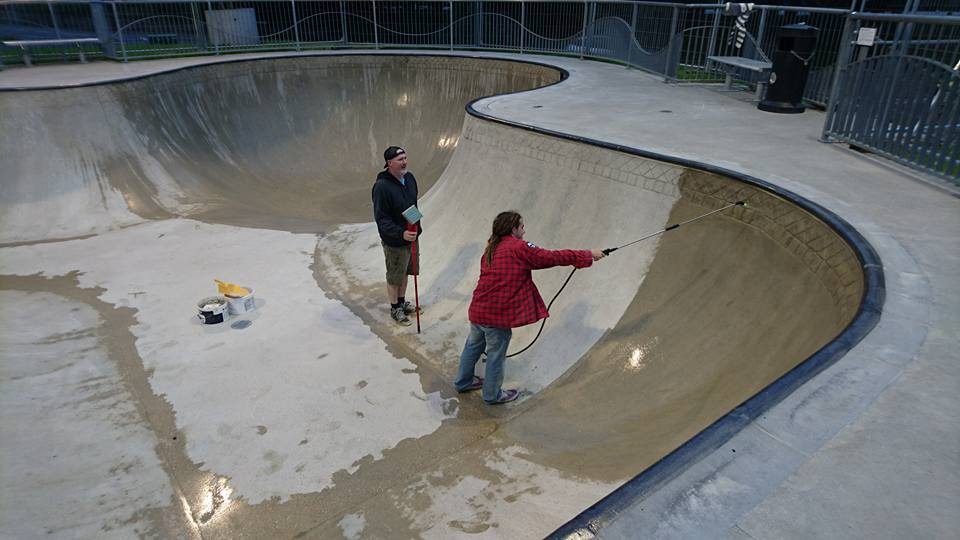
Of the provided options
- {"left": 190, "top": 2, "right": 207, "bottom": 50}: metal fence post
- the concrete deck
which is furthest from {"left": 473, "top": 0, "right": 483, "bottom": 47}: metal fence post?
the concrete deck

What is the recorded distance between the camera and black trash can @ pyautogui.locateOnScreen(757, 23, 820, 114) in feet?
27.0

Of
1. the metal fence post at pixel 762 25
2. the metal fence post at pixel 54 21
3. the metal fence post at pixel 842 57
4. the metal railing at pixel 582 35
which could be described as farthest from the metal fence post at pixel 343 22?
the metal fence post at pixel 842 57

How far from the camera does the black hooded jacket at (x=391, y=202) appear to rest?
566 cm

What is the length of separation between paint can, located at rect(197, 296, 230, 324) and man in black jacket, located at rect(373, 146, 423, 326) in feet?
7.01

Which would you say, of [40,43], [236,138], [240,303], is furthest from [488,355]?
[40,43]

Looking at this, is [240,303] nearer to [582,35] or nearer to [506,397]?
[506,397]

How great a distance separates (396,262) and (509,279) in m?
2.41

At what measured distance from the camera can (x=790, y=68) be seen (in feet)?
28.0

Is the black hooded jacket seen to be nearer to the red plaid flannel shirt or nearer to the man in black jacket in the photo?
the man in black jacket

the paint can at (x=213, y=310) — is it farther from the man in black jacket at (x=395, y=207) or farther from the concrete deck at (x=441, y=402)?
the man in black jacket at (x=395, y=207)

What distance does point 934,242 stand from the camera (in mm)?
4012

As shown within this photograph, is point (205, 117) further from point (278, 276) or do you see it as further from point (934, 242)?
A: point (934, 242)

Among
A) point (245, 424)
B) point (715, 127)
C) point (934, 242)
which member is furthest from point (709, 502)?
point (715, 127)

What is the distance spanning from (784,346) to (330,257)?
666 centimetres
